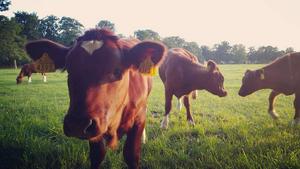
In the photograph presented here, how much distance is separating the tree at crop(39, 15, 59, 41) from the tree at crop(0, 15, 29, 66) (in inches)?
783

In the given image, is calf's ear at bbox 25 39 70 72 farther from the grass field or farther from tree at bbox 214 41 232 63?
tree at bbox 214 41 232 63

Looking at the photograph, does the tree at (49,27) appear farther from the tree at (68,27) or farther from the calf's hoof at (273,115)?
the calf's hoof at (273,115)

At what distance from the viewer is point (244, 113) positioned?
8.67 m

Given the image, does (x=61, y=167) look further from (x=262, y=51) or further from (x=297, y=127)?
(x=262, y=51)

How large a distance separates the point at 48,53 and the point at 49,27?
87.0 m

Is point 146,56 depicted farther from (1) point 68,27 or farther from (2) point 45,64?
(1) point 68,27

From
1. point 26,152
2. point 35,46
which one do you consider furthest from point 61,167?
point 35,46

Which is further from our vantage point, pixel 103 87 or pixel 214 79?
pixel 214 79

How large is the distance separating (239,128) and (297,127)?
137 cm

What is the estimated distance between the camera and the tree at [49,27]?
80938mm

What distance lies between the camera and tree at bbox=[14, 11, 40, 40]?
2938 inches

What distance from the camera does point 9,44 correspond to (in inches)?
2228

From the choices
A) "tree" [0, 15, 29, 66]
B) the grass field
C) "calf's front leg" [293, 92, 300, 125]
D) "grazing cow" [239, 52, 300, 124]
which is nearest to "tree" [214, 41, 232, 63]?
"tree" [0, 15, 29, 66]

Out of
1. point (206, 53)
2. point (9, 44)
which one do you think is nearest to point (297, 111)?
point (9, 44)
